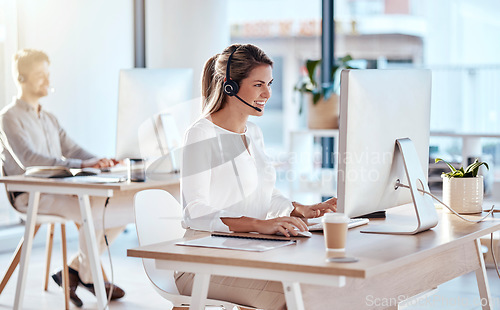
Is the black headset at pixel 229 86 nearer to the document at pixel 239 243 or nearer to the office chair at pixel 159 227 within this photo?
the office chair at pixel 159 227

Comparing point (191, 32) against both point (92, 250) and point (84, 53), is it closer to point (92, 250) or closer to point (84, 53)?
point (84, 53)

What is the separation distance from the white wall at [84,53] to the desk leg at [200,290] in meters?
3.46

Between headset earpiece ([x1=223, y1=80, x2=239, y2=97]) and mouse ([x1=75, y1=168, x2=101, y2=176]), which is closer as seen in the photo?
headset earpiece ([x1=223, y1=80, x2=239, y2=97])

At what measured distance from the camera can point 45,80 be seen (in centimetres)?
377

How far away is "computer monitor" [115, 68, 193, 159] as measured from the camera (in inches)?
132

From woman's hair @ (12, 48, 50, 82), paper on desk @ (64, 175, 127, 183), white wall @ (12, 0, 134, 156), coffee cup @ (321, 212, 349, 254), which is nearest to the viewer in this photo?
coffee cup @ (321, 212, 349, 254)

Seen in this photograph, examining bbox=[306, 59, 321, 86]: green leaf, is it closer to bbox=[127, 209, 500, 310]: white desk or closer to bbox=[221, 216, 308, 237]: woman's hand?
bbox=[127, 209, 500, 310]: white desk

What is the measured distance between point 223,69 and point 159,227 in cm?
52

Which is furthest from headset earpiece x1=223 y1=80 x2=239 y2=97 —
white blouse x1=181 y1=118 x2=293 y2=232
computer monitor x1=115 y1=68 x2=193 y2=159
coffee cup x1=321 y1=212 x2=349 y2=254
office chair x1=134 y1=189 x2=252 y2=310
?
computer monitor x1=115 y1=68 x2=193 y2=159

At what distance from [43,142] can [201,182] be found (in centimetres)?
194

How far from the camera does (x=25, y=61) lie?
3762 millimetres

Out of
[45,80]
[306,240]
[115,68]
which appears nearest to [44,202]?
[45,80]

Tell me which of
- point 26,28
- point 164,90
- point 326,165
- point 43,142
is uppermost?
point 26,28

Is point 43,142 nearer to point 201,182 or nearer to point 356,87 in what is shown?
point 201,182
